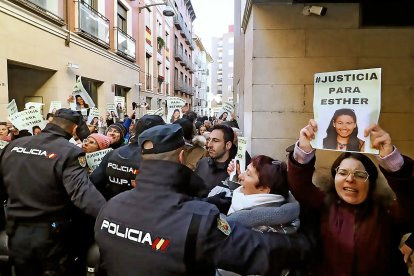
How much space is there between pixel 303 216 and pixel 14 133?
5978mm

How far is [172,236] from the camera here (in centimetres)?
148

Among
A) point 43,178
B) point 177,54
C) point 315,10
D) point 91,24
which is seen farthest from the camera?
point 177,54

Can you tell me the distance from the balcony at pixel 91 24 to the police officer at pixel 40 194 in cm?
947

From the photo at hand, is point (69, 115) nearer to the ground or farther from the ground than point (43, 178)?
farther from the ground

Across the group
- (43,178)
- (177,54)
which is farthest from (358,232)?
(177,54)

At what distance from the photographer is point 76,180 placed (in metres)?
2.64

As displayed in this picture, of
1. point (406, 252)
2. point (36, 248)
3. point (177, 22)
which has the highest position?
point (177, 22)

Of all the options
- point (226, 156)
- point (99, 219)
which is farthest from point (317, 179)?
point (226, 156)

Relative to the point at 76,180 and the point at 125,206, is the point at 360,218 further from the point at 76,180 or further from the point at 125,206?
the point at 76,180

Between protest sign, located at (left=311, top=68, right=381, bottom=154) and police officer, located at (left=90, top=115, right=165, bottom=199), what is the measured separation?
69.0 inches

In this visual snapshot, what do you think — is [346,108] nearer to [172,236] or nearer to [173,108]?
[172,236]

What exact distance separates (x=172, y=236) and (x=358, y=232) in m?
1.00

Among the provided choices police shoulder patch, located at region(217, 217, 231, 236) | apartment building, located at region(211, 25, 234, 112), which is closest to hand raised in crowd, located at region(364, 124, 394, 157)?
police shoulder patch, located at region(217, 217, 231, 236)

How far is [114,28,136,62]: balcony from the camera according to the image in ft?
49.5
